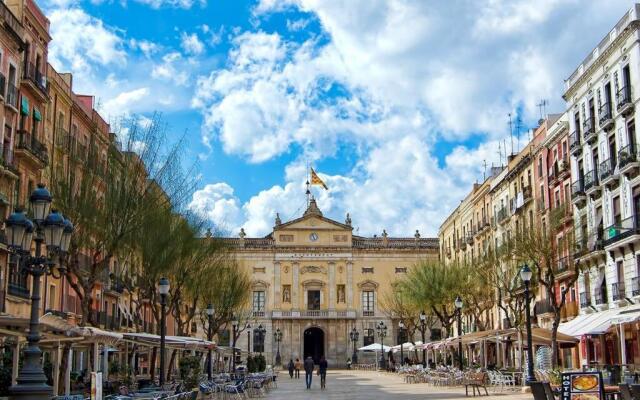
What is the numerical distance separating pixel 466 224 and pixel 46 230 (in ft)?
189

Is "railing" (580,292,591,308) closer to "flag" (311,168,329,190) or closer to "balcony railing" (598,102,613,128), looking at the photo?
"balcony railing" (598,102,613,128)

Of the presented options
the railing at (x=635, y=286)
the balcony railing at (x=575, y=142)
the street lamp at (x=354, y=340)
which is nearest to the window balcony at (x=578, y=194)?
the balcony railing at (x=575, y=142)

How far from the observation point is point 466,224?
228ft

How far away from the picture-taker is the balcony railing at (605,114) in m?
36.5

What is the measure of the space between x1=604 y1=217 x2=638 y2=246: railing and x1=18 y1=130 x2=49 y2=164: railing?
82.9 feet

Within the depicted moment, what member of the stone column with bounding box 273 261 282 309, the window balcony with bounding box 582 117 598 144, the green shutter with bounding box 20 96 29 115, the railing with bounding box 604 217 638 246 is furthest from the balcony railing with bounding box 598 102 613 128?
the stone column with bounding box 273 261 282 309

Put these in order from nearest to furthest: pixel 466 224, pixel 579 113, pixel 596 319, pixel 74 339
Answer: pixel 74 339 < pixel 596 319 < pixel 579 113 < pixel 466 224

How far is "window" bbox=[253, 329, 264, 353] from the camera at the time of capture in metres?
82.9

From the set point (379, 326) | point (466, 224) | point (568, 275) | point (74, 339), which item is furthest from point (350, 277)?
point (74, 339)

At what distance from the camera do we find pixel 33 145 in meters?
32.6

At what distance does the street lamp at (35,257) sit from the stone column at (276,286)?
229 feet

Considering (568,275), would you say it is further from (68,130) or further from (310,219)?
(310,219)

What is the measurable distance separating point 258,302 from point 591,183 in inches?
2036

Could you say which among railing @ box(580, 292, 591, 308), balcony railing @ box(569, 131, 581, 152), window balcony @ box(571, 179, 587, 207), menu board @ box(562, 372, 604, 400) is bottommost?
menu board @ box(562, 372, 604, 400)
